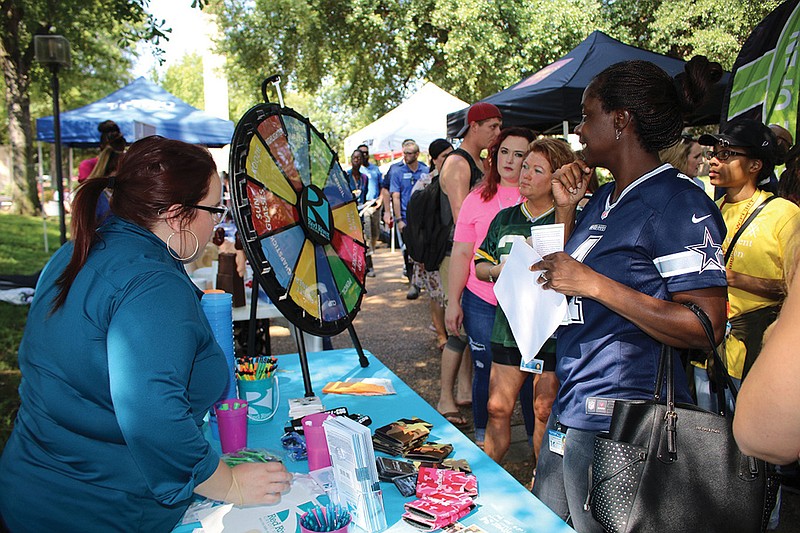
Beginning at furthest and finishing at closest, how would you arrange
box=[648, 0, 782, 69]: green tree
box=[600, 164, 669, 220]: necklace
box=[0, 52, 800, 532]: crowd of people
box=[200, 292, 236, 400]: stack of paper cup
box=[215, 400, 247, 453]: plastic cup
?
box=[648, 0, 782, 69]: green tree
box=[200, 292, 236, 400]: stack of paper cup
box=[215, 400, 247, 453]: plastic cup
box=[600, 164, 669, 220]: necklace
box=[0, 52, 800, 532]: crowd of people

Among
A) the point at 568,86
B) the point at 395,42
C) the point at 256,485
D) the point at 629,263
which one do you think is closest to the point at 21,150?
the point at 395,42

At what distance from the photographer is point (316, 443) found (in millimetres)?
1701

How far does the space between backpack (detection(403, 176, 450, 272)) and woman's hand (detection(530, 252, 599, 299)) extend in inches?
115

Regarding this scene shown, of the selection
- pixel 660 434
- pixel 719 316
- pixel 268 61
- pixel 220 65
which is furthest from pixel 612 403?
pixel 220 65

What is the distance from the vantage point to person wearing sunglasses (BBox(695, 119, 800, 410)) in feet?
9.83

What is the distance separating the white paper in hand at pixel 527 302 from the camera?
195 centimetres

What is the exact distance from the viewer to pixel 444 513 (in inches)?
57.5

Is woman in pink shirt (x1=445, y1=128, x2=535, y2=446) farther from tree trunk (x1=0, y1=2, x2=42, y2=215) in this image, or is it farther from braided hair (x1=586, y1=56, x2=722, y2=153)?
tree trunk (x1=0, y1=2, x2=42, y2=215)

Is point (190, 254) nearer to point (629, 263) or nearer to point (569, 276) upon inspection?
point (569, 276)

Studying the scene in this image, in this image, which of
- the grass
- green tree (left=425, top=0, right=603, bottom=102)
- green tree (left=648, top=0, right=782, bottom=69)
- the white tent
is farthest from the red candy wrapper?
green tree (left=425, top=0, right=603, bottom=102)

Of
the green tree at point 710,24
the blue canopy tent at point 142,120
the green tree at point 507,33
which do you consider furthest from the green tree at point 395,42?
the blue canopy tent at point 142,120

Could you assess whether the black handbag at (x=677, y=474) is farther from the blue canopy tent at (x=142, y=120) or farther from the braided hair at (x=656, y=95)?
the blue canopy tent at (x=142, y=120)

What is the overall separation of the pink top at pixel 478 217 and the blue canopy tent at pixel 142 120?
21.9 ft

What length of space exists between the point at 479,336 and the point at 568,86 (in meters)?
3.56
